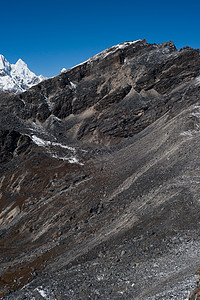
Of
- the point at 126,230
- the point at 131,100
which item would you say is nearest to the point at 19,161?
the point at 131,100

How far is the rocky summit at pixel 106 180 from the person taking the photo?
86.1ft

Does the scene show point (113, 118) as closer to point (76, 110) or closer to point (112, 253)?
point (76, 110)

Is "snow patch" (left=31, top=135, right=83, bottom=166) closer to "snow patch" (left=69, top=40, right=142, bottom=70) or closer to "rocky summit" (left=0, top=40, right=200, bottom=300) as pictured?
"rocky summit" (left=0, top=40, right=200, bottom=300)

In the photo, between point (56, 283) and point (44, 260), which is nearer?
point (56, 283)

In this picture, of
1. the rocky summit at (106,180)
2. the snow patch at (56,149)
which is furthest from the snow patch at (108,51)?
the snow patch at (56,149)

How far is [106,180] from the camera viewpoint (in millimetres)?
54188

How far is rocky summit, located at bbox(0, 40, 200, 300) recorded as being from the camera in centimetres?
2625

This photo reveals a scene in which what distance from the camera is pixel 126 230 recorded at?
33906 millimetres

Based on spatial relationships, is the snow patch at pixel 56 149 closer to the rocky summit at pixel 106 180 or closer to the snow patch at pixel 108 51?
the rocky summit at pixel 106 180

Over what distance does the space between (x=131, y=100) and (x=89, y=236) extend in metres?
57.1

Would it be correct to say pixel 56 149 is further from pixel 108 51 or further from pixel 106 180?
pixel 108 51

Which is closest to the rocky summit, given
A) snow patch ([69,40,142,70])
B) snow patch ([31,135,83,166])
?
snow patch ([31,135,83,166])

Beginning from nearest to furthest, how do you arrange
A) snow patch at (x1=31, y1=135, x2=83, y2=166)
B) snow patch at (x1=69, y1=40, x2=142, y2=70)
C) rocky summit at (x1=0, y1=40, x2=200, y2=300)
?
rocky summit at (x1=0, y1=40, x2=200, y2=300) < snow patch at (x1=31, y1=135, x2=83, y2=166) < snow patch at (x1=69, y1=40, x2=142, y2=70)

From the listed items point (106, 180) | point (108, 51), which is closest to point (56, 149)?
point (106, 180)
